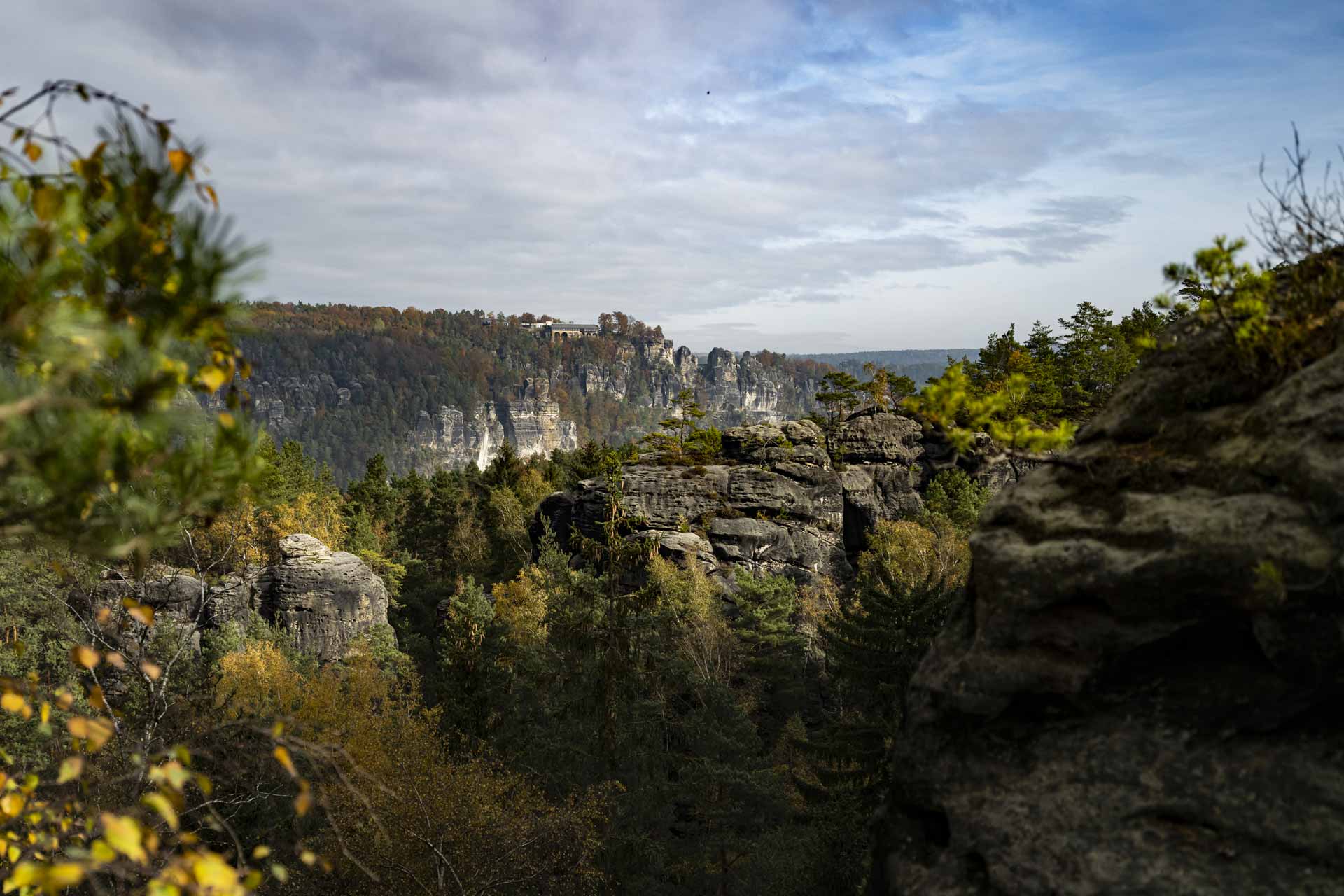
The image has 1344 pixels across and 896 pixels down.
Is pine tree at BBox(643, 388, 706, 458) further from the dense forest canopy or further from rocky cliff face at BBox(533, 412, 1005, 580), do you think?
rocky cliff face at BBox(533, 412, 1005, 580)

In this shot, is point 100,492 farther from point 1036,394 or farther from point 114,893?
point 1036,394

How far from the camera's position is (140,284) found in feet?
10.1

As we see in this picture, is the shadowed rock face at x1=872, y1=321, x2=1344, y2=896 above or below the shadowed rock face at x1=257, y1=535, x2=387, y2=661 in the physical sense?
above

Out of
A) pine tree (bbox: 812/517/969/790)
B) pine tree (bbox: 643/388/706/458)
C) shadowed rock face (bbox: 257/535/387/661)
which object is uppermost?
pine tree (bbox: 643/388/706/458)

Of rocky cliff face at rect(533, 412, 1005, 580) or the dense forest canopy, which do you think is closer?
the dense forest canopy

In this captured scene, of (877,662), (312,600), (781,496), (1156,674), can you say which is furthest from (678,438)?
(1156,674)

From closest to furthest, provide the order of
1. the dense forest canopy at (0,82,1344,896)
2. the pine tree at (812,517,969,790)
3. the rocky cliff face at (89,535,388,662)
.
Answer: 1. the dense forest canopy at (0,82,1344,896)
2. the pine tree at (812,517,969,790)
3. the rocky cliff face at (89,535,388,662)

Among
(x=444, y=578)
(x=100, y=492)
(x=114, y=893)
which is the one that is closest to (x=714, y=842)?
(x=114, y=893)

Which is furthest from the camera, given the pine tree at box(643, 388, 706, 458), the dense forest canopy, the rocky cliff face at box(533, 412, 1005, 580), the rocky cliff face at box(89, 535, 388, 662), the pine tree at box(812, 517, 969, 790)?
the pine tree at box(643, 388, 706, 458)

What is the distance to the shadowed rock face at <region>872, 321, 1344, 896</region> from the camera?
151 inches

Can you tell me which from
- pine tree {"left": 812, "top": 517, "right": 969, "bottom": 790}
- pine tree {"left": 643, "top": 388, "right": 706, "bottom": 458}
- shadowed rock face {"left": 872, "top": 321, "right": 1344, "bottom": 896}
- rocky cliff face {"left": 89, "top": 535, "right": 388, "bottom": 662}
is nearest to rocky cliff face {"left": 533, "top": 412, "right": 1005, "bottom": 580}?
pine tree {"left": 643, "top": 388, "right": 706, "bottom": 458}

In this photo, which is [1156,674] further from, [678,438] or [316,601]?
[678,438]

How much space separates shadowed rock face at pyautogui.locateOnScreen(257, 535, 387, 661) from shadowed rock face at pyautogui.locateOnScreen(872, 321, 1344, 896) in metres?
34.8

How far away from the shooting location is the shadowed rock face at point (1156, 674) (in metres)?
3.83
